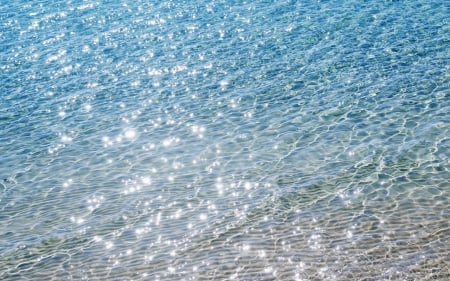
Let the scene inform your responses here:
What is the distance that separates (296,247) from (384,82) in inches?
395

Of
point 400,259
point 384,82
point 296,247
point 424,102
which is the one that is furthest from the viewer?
point 384,82

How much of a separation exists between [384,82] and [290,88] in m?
3.49

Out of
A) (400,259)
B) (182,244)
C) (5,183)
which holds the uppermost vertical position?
(5,183)

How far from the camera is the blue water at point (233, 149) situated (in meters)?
13.3

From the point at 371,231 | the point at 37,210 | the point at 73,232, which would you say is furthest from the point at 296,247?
the point at 37,210

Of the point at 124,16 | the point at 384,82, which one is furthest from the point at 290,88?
the point at 124,16

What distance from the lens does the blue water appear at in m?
13.3

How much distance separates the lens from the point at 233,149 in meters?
17.8

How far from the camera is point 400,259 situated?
12.4 metres

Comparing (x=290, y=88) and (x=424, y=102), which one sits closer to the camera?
(x=424, y=102)

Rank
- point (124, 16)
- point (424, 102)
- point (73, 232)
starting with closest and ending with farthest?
point (73, 232) → point (424, 102) → point (124, 16)

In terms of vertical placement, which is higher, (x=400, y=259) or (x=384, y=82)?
(x=384, y=82)

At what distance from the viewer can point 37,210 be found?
51.6ft

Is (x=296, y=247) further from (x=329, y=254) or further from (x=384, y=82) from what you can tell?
(x=384, y=82)
